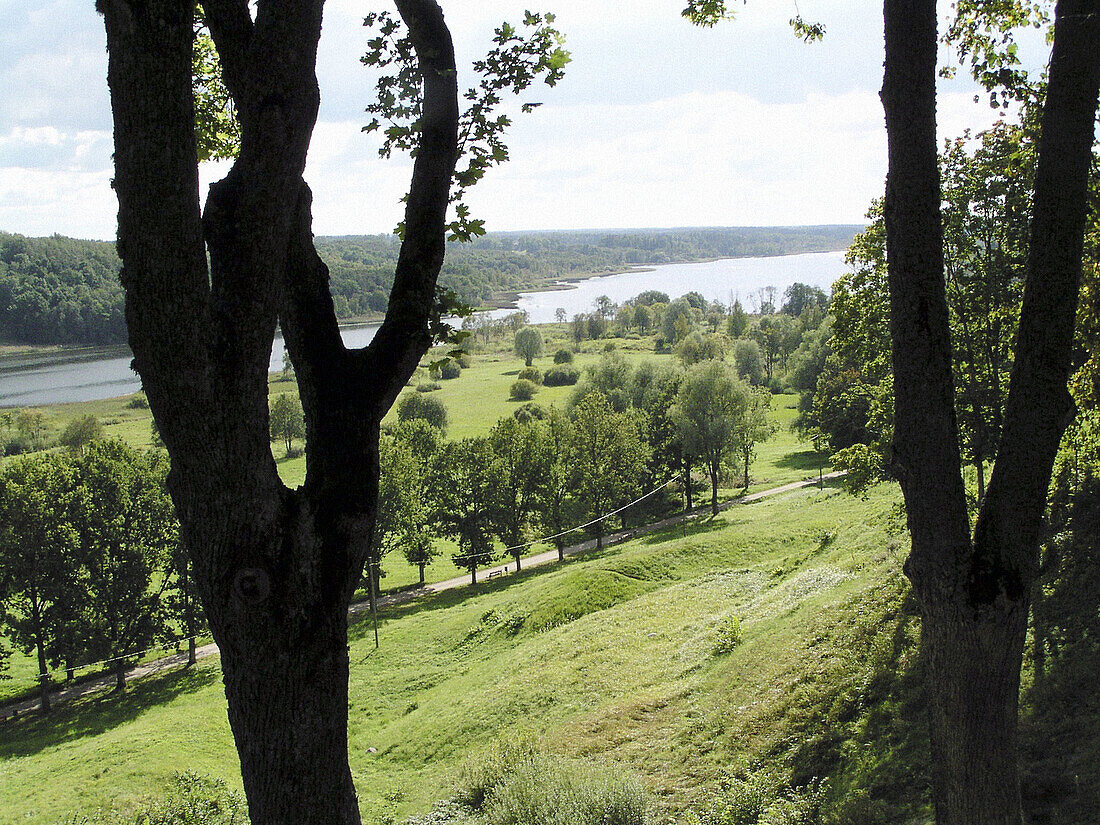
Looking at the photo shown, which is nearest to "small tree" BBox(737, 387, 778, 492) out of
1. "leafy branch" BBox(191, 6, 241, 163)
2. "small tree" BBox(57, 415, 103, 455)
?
"leafy branch" BBox(191, 6, 241, 163)

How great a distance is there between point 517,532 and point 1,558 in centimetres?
2646

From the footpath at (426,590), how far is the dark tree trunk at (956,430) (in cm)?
2443

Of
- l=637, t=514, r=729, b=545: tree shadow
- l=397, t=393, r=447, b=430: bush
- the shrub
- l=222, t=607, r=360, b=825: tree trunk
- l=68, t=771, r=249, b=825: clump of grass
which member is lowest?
l=637, t=514, r=729, b=545: tree shadow

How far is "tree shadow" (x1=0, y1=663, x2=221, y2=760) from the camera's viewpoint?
2781cm

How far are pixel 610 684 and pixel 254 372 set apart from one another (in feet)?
46.9

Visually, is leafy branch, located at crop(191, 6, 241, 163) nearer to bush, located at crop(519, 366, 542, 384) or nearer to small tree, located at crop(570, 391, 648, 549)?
small tree, located at crop(570, 391, 648, 549)

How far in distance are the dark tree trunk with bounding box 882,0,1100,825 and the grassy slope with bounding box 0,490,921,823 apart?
4.16 m

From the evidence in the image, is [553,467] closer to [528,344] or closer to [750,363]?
[750,363]

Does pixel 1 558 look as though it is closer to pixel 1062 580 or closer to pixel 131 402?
pixel 1062 580

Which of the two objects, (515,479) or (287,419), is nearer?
(515,479)

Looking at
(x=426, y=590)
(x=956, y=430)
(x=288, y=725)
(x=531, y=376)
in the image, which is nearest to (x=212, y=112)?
(x=288, y=725)

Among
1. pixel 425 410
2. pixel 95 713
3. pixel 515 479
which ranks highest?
pixel 425 410

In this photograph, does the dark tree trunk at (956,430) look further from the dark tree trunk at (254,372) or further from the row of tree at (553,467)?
the row of tree at (553,467)

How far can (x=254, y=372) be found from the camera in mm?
3355
